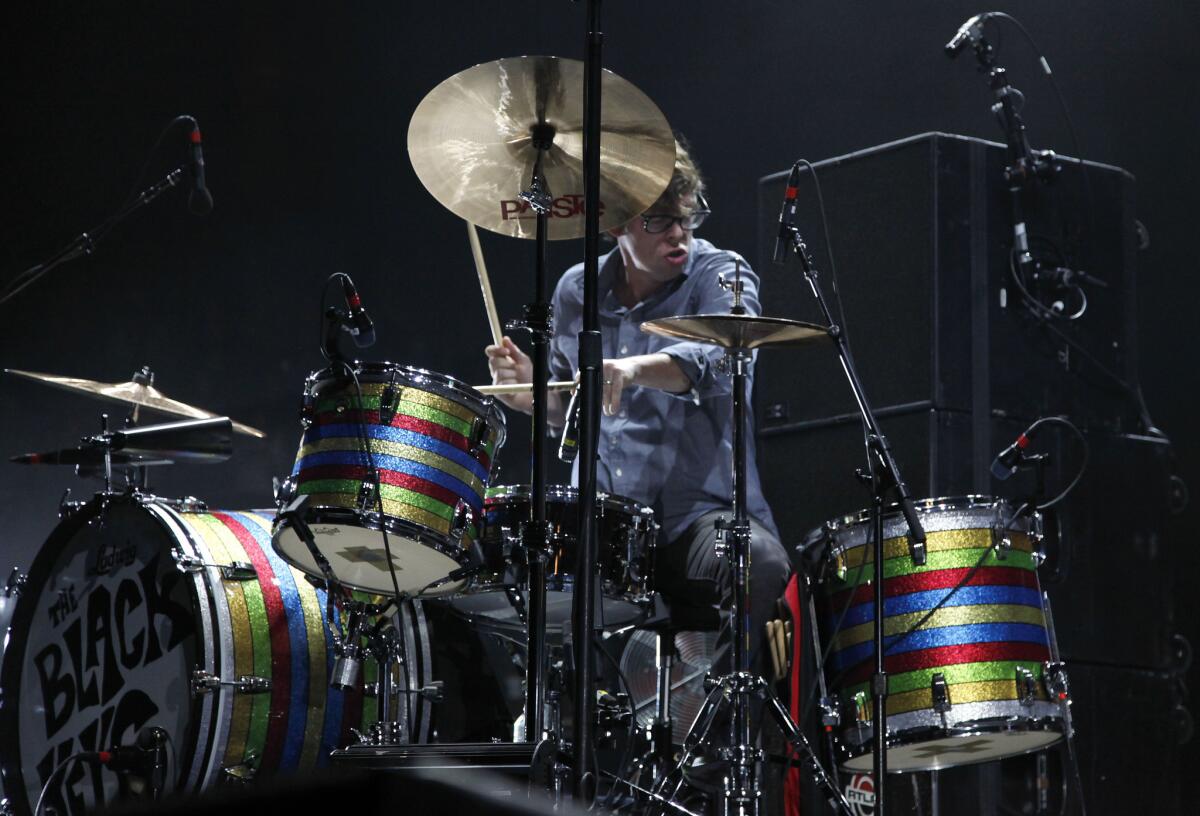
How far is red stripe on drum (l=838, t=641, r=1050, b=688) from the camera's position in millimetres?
3191

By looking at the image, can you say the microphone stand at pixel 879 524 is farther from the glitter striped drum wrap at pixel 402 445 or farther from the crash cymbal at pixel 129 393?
the crash cymbal at pixel 129 393

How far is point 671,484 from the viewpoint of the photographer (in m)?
3.93

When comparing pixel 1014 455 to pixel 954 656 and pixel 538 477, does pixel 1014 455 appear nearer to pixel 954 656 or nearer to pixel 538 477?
pixel 954 656

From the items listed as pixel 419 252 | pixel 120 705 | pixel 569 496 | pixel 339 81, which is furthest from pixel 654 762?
pixel 339 81

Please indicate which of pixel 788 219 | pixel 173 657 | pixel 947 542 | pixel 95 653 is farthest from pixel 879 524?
pixel 95 653

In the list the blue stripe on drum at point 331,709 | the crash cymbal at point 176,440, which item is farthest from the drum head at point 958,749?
the crash cymbal at point 176,440

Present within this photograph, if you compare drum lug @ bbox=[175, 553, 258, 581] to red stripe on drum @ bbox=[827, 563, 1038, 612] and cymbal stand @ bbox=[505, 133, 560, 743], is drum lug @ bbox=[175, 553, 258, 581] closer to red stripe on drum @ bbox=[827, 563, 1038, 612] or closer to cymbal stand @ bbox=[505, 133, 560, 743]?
cymbal stand @ bbox=[505, 133, 560, 743]

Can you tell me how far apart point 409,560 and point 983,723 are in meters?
1.27

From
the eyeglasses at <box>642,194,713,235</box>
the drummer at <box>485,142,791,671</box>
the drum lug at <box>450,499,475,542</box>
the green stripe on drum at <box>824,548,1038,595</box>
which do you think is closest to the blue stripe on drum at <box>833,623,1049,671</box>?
the green stripe on drum at <box>824,548,1038,595</box>

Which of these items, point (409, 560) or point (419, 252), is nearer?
point (409, 560)

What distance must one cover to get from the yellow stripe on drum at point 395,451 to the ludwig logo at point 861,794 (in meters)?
1.45

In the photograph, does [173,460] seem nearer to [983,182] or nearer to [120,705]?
[120,705]

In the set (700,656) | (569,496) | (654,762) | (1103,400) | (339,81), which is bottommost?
(654,762)

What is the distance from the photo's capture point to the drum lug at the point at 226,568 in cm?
346
